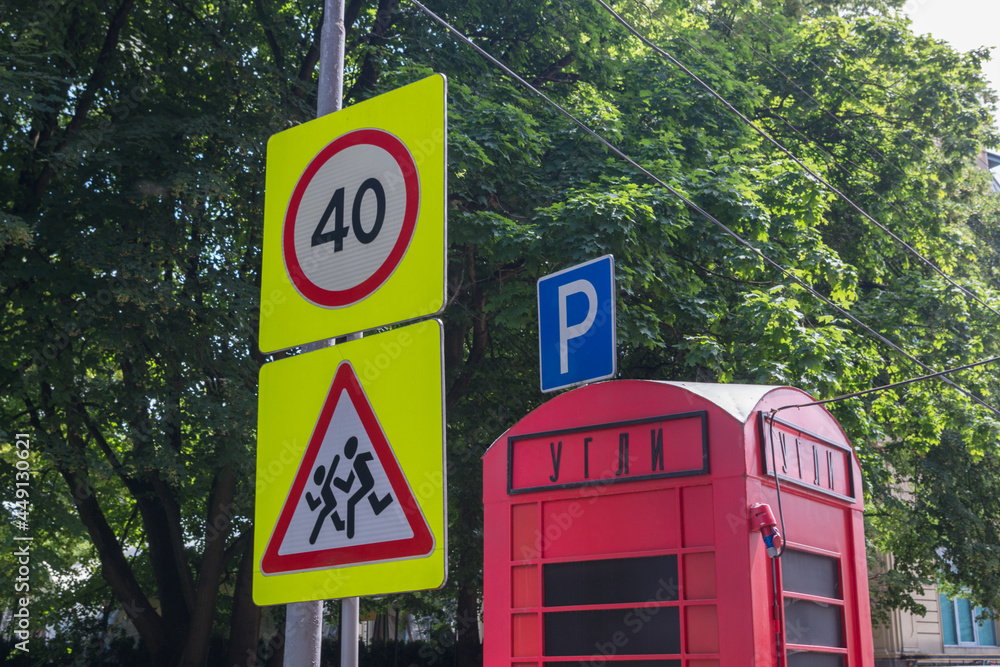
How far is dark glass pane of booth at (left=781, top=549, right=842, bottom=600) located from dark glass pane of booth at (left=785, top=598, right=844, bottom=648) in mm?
82

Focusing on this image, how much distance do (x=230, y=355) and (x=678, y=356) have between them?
238 inches

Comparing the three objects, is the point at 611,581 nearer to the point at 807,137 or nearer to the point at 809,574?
the point at 809,574

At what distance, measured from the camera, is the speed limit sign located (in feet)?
8.56

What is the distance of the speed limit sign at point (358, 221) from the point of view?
2.61m

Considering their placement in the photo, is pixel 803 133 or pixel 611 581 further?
pixel 803 133

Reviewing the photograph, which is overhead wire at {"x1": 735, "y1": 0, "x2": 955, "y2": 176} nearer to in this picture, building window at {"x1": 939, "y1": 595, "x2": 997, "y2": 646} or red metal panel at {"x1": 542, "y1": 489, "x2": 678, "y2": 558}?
red metal panel at {"x1": 542, "y1": 489, "x2": 678, "y2": 558}

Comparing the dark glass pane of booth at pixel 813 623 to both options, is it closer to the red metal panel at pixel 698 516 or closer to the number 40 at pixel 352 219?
the red metal panel at pixel 698 516

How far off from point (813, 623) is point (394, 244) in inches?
183

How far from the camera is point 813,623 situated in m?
6.02

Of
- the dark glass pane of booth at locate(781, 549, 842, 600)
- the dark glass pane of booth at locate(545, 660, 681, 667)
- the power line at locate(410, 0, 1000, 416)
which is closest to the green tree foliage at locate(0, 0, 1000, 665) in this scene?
the power line at locate(410, 0, 1000, 416)

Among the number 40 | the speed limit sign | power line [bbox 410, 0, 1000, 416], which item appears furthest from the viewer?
power line [bbox 410, 0, 1000, 416]

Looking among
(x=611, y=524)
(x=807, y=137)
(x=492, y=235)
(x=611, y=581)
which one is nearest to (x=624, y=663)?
(x=611, y=581)

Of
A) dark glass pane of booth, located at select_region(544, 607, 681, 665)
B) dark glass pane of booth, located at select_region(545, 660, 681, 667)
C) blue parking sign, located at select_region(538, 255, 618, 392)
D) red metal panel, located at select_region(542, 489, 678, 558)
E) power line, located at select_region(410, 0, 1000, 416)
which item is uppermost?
power line, located at select_region(410, 0, 1000, 416)

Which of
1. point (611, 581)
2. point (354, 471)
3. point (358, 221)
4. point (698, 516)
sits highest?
point (358, 221)
